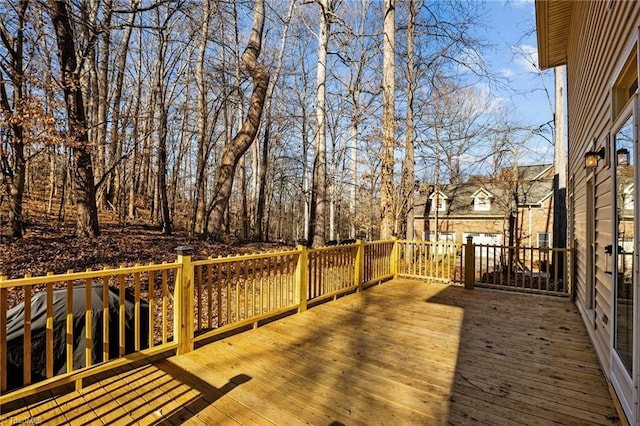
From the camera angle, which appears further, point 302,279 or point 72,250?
point 72,250

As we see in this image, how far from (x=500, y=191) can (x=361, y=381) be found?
20362 millimetres

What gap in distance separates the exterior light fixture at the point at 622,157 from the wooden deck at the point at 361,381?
180 cm

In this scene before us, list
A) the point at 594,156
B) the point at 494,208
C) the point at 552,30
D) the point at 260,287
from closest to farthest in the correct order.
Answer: the point at 594,156
the point at 260,287
the point at 552,30
the point at 494,208

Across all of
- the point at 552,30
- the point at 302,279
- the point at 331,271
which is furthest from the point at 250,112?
the point at 552,30

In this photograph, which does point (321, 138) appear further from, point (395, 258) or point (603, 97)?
point (603, 97)

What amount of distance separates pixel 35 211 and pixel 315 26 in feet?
41.6

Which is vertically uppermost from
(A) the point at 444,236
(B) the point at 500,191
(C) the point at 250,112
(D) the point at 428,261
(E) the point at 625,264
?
(C) the point at 250,112

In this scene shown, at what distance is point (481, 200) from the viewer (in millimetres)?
20234

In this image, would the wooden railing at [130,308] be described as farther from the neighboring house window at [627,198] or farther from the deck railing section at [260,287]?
the neighboring house window at [627,198]

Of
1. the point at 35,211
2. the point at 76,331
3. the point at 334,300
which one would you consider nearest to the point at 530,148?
the point at 334,300

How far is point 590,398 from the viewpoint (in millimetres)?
2521

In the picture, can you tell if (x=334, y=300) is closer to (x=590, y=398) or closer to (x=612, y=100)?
(x=590, y=398)

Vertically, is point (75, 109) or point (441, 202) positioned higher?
point (75, 109)

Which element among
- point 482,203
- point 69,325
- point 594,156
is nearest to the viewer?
point 69,325
